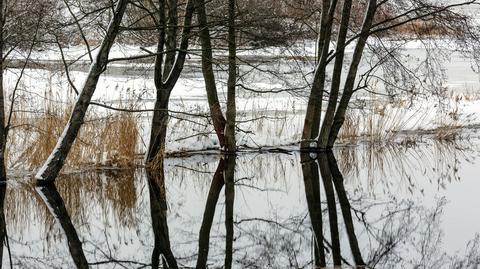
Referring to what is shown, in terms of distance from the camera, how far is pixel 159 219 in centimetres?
820

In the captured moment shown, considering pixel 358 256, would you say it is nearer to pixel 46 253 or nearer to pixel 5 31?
pixel 46 253

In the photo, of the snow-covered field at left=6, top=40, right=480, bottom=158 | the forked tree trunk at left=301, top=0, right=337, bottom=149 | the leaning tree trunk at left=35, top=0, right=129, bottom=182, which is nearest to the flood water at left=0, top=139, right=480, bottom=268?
the leaning tree trunk at left=35, top=0, right=129, bottom=182

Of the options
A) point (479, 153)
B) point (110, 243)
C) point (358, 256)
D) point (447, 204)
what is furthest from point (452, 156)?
point (110, 243)

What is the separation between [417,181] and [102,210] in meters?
4.68

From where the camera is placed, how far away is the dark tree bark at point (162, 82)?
1069cm

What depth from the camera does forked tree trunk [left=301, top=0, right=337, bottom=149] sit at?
1183 centimetres

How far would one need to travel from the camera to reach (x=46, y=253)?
6.68 m

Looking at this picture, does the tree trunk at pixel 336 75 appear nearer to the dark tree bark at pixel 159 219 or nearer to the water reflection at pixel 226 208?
the water reflection at pixel 226 208

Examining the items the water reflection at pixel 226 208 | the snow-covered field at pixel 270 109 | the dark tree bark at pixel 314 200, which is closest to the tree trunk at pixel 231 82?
the snow-covered field at pixel 270 109

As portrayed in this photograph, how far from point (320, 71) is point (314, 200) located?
345 centimetres

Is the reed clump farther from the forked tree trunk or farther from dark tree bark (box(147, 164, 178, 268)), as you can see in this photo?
the forked tree trunk

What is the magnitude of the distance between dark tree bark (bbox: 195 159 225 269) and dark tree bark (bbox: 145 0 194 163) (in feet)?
3.45

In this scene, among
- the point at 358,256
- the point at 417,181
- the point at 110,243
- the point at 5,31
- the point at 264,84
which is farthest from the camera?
the point at 264,84

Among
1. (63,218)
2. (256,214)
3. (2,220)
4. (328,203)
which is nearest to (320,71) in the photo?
(328,203)
